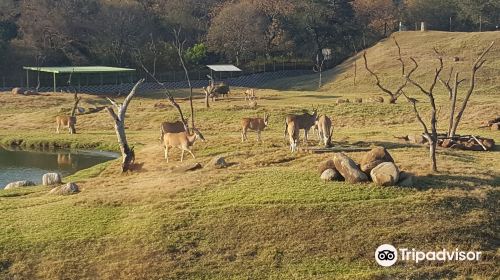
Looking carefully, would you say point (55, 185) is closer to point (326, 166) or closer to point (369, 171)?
point (326, 166)

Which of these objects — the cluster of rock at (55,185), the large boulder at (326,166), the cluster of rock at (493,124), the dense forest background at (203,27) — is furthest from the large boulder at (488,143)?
the dense forest background at (203,27)

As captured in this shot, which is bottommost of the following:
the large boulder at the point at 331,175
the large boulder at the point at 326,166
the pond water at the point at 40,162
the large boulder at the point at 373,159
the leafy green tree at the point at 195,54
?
Result: the pond water at the point at 40,162

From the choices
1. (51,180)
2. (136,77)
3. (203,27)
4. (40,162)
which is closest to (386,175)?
(51,180)

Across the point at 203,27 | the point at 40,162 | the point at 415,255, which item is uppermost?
the point at 203,27

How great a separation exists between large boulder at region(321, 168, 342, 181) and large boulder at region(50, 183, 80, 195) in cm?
778

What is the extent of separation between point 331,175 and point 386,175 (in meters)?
1.75

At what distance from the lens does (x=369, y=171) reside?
20172mm

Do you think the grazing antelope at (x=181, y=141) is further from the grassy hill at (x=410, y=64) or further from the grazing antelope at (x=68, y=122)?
the grassy hill at (x=410, y=64)

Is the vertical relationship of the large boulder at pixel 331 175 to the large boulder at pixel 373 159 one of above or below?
below

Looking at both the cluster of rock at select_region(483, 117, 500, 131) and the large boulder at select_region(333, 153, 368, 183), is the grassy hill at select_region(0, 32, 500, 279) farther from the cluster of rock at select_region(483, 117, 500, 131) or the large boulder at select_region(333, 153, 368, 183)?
the cluster of rock at select_region(483, 117, 500, 131)

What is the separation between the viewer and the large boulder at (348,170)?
19.9 meters

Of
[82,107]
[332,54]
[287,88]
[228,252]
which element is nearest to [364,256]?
[228,252]

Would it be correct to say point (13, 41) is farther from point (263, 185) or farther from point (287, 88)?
point (263, 185)

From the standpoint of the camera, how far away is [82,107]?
46594mm
